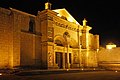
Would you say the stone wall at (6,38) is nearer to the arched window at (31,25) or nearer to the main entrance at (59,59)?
the arched window at (31,25)

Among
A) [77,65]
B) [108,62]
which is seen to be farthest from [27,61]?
[108,62]

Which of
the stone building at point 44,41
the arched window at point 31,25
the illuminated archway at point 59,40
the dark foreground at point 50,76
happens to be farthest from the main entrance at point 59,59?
the dark foreground at point 50,76

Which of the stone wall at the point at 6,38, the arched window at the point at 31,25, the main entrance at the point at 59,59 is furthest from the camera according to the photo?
the main entrance at the point at 59,59

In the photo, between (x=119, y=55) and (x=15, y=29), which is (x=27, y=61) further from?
(x=119, y=55)

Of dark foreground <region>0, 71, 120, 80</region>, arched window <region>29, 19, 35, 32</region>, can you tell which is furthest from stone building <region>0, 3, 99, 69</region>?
dark foreground <region>0, 71, 120, 80</region>

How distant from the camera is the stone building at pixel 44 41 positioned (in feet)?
77.9

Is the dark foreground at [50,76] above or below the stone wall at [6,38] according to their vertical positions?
below

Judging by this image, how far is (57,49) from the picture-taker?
1232 inches

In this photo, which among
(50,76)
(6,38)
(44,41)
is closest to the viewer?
(50,76)

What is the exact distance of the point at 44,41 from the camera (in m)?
28.0

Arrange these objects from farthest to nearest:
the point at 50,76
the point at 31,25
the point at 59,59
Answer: the point at 59,59
the point at 31,25
the point at 50,76

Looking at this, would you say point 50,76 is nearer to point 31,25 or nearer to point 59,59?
point 31,25

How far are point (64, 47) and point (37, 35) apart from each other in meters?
6.59

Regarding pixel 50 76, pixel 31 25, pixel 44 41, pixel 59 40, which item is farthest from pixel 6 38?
pixel 59 40
